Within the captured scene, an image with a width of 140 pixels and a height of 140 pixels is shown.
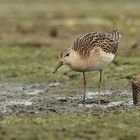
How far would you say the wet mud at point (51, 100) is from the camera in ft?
34.5

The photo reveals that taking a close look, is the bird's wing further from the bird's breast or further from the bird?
the bird's breast

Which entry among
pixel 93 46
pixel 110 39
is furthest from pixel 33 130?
pixel 110 39

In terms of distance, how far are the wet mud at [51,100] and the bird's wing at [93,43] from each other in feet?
2.99

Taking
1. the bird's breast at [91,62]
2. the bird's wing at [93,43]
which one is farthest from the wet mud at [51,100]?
the bird's wing at [93,43]

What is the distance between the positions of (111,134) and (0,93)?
4.97m

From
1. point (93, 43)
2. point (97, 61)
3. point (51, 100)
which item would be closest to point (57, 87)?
point (51, 100)

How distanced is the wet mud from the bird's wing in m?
0.91

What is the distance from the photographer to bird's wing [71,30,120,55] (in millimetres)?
11234

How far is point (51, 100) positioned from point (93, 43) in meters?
1.32

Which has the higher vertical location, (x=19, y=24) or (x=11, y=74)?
(x=19, y=24)

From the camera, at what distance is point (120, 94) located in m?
12.4

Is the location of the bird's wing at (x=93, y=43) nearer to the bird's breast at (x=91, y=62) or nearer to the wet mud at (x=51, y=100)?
the bird's breast at (x=91, y=62)

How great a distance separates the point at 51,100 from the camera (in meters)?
11.8

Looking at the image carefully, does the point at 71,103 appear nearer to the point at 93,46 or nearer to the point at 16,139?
the point at 93,46
